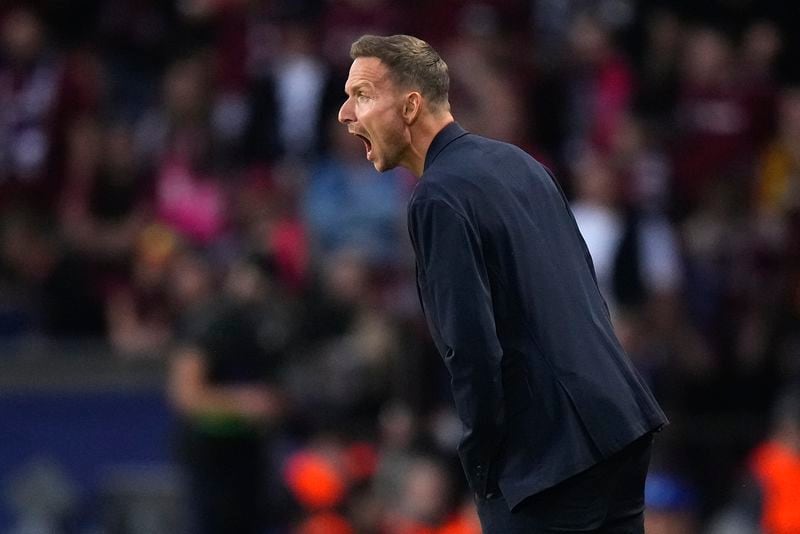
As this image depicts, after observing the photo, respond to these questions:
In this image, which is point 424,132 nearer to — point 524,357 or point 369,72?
point 369,72

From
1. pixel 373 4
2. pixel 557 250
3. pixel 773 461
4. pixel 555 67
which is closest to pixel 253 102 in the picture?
pixel 373 4

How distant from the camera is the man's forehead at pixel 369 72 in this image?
13.1 feet

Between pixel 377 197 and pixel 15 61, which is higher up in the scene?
pixel 15 61

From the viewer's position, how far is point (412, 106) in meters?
4.00

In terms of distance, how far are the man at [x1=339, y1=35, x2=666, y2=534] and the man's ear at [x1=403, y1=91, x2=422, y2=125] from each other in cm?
12

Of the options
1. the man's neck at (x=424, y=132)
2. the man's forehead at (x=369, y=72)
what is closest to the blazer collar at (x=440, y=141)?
the man's neck at (x=424, y=132)

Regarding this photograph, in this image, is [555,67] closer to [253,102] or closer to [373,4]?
[373,4]

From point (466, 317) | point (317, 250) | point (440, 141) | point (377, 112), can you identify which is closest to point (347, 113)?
point (377, 112)

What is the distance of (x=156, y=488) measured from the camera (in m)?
9.73

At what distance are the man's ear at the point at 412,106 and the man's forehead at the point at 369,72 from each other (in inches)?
2.9

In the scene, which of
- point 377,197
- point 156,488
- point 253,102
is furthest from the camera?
point 253,102

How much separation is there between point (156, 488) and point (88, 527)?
1.71 ft

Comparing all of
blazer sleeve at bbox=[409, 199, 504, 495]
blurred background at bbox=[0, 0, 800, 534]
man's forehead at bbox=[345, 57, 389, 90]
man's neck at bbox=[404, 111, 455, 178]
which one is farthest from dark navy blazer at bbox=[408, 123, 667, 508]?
blurred background at bbox=[0, 0, 800, 534]

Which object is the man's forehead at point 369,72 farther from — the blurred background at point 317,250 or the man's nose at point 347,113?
the blurred background at point 317,250
